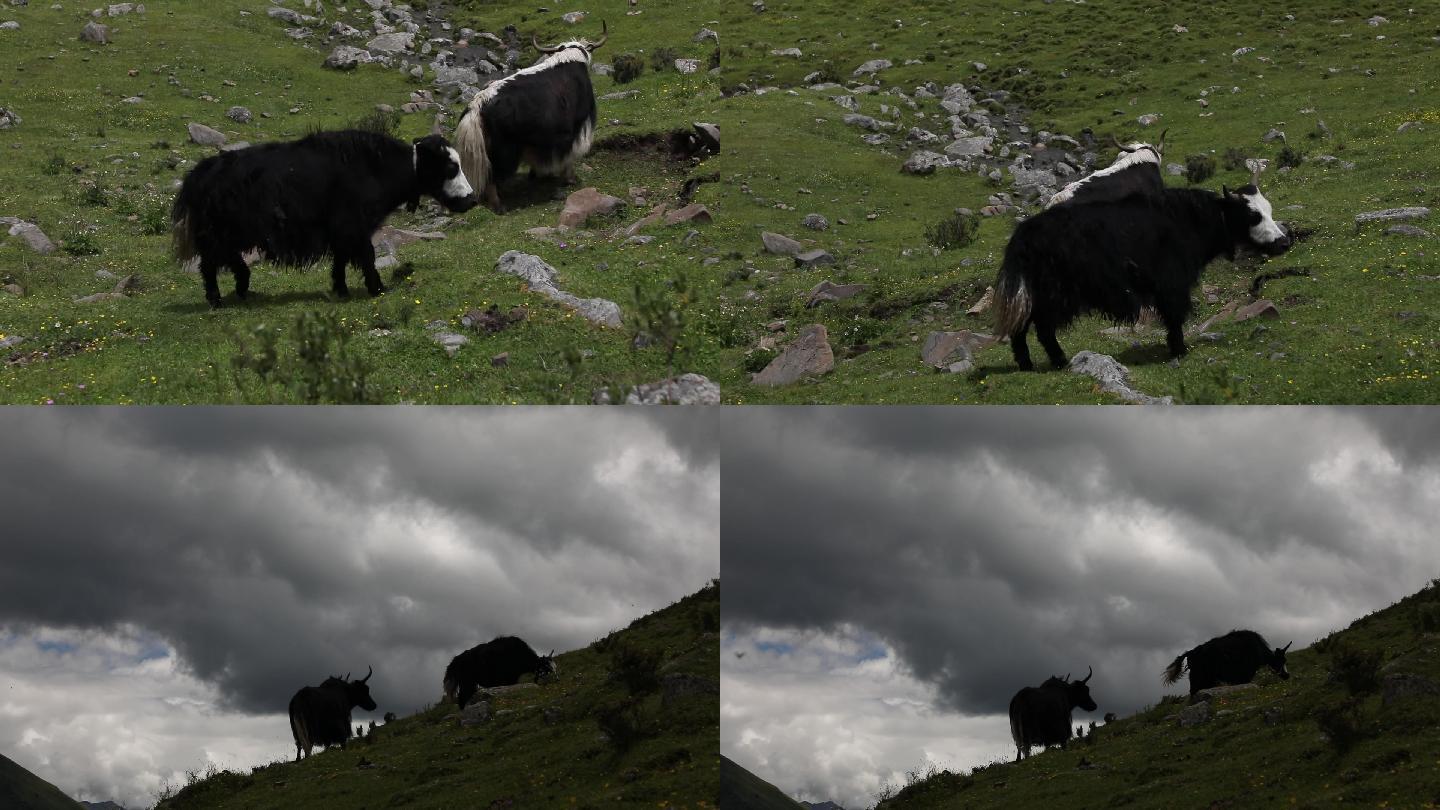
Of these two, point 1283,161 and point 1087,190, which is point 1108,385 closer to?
point 1087,190

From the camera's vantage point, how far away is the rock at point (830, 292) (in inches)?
747

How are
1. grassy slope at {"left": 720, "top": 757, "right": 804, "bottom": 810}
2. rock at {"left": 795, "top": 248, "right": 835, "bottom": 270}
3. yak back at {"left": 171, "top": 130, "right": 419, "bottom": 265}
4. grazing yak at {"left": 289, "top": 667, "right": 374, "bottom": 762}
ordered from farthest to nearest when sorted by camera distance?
rock at {"left": 795, "top": 248, "right": 835, "bottom": 270}
yak back at {"left": 171, "top": 130, "right": 419, "bottom": 265}
grazing yak at {"left": 289, "top": 667, "right": 374, "bottom": 762}
grassy slope at {"left": 720, "top": 757, "right": 804, "bottom": 810}

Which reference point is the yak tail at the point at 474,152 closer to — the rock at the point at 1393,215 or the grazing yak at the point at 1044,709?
the rock at the point at 1393,215

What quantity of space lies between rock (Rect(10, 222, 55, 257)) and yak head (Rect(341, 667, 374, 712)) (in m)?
12.4

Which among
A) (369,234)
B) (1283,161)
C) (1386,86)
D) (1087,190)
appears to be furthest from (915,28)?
(369,234)

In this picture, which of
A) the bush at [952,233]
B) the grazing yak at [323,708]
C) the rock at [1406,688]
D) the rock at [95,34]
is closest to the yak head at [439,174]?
the bush at [952,233]

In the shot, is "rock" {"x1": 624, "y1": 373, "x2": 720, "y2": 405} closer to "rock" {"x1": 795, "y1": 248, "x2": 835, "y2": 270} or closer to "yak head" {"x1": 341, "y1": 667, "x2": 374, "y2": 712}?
"yak head" {"x1": 341, "y1": 667, "x2": 374, "y2": 712}

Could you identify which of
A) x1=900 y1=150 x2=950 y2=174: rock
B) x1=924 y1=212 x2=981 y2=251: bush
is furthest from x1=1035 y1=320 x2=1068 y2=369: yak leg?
x1=900 y1=150 x2=950 y2=174: rock

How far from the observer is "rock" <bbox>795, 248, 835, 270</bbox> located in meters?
21.1

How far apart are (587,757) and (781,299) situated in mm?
10239

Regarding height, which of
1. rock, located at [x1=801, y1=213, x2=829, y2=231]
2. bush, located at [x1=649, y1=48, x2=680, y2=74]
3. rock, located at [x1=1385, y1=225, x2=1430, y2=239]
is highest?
bush, located at [x1=649, y1=48, x2=680, y2=74]

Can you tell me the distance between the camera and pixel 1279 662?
10812mm

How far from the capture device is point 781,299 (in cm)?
1922

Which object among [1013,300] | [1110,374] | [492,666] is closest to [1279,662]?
[1110,374]
